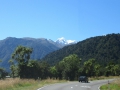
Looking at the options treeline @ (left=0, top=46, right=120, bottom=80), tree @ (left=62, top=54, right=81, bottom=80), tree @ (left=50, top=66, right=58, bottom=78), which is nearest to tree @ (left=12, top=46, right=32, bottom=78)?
treeline @ (left=0, top=46, right=120, bottom=80)

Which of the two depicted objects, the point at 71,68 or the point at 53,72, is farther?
the point at 53,72

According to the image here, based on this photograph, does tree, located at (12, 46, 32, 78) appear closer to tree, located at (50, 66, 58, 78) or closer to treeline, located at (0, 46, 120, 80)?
treeline, located at (0, 46, 120, 80)

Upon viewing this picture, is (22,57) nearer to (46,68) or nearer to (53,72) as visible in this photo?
(46,68)

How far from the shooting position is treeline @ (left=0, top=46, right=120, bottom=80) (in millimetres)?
71625

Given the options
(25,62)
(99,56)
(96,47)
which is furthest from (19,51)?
(96,47)

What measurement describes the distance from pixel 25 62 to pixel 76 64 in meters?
26.2

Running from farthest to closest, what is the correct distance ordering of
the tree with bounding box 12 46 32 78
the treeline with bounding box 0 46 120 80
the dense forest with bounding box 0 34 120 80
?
A: 1. the dense forest with bounding box 0 34 120 80
2. the treeline with bounding box 0 46 120 80
3. the tree with bounding box 12 46 32 78

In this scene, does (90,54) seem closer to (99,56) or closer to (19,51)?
(99,56)

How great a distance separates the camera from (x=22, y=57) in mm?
71562

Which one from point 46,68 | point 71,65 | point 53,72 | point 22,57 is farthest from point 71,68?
point 22,57

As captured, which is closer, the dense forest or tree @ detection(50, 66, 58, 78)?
the dense forest

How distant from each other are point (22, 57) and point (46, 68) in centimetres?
3840

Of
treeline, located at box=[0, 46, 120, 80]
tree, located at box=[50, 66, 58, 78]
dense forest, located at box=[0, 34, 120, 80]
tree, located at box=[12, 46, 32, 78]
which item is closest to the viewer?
tree, located at box=[12, 46, 32, 78]

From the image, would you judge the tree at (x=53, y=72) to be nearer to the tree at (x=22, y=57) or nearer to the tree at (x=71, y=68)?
the tree at (x=71, y=68)
